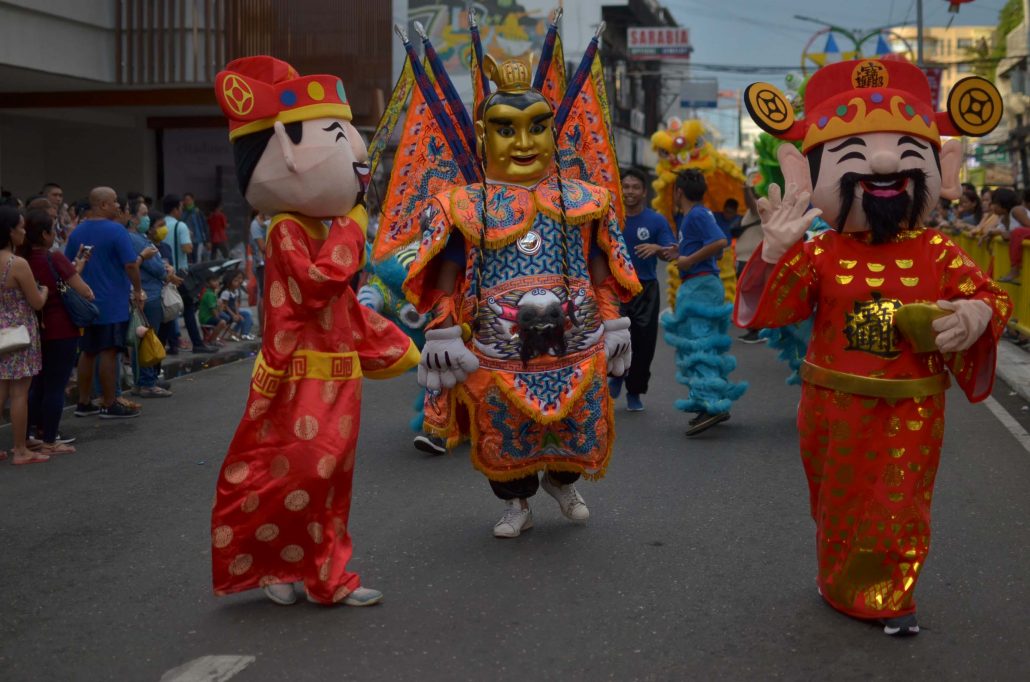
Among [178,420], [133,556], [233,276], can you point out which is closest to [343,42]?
[233,276]

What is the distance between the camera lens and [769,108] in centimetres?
495

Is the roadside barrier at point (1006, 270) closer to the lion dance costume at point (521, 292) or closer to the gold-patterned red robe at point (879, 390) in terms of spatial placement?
the lion dance costume at point (521, 292)

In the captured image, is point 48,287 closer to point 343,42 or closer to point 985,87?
point 985,87

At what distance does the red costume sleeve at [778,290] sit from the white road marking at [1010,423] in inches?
166

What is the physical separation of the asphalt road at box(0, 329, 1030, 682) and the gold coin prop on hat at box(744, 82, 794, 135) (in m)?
1.86

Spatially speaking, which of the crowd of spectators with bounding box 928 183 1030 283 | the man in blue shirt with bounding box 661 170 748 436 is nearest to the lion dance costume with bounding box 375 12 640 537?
the man in blue shirt with bounding box 661 170 748 436

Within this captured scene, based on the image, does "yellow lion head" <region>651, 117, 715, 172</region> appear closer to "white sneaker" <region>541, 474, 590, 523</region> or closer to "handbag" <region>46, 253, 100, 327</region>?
"handbag" <region>46, 253, 100, 327</region>

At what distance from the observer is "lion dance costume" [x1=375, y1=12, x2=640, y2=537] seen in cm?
568

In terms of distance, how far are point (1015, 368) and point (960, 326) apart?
26.3 feet

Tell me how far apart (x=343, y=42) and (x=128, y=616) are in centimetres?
2117

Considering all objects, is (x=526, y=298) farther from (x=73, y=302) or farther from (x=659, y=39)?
(x=659, y=39)

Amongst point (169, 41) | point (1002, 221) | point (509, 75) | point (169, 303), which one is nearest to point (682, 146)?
point (1002, 221)

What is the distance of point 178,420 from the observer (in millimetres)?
10125

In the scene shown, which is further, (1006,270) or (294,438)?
(1006,270)
